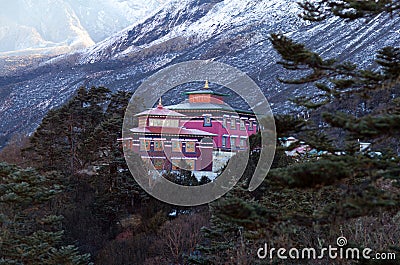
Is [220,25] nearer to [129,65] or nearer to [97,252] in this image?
[129,65]

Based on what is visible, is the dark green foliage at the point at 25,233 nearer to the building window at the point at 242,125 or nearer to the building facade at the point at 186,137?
the building facade at the point at 186,137

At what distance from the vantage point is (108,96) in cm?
2547

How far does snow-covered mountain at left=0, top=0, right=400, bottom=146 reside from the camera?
237ft

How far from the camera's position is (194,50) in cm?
9475

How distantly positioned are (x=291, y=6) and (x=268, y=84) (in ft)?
120

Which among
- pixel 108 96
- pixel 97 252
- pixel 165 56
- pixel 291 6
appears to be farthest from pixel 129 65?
pixel 97 252

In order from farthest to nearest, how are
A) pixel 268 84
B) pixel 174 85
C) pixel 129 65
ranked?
pixel 129 65, pixel 174 85, pixel 268 84

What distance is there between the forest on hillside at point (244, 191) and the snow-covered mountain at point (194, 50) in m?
39.2

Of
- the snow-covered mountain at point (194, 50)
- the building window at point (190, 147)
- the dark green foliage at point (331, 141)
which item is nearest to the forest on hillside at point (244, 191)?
the dark green foliage at point (331, 141)

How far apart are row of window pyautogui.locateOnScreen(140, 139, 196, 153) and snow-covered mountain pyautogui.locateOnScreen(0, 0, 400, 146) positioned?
1312 inches

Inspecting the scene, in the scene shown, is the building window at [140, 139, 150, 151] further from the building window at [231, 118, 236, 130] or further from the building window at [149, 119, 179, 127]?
the building window at [231, 118, 236, 130]

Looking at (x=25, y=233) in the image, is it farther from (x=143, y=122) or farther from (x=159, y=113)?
(x=159, y=113)

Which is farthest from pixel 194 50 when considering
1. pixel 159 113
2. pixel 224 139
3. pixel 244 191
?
pixel 244 191

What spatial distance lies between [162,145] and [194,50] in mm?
71198
